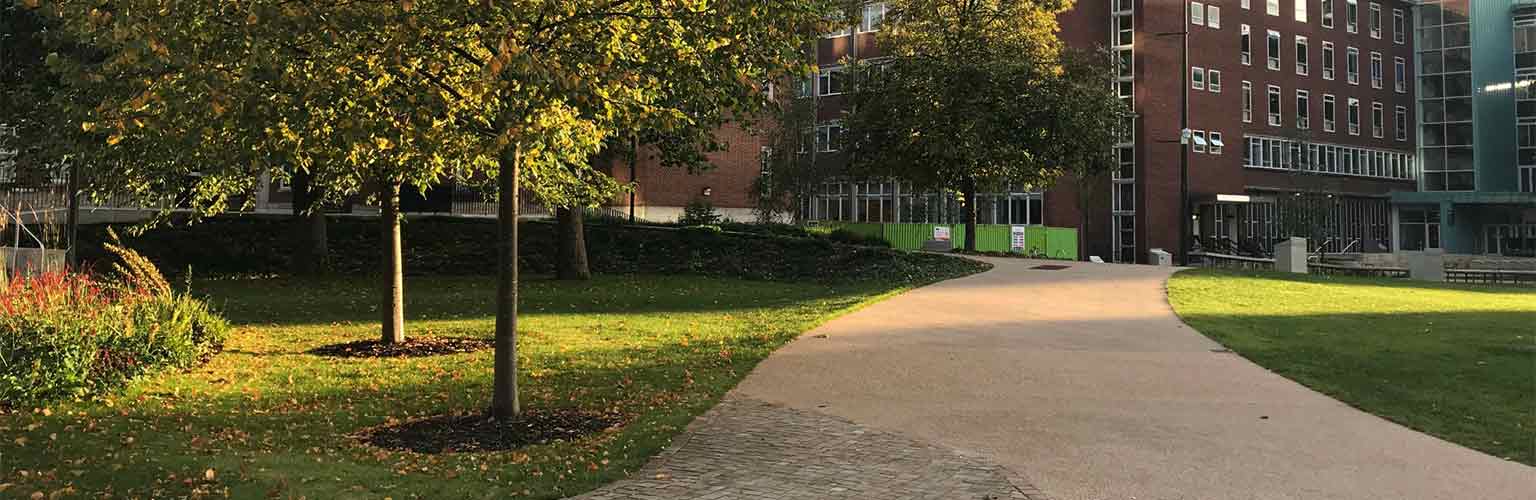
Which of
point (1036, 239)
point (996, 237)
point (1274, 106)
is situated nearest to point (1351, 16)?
point (1274, 106)

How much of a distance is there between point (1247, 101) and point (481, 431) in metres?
57.2

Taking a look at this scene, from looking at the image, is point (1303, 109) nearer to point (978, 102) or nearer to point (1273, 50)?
point (1273, 50)

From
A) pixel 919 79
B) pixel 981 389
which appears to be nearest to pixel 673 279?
pixel 919 79

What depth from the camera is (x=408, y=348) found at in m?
12.7

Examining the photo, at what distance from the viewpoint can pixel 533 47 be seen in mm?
7312

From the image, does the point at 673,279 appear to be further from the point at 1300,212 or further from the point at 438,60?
the point at 1300,212

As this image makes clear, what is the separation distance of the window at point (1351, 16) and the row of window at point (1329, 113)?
14.1 feet

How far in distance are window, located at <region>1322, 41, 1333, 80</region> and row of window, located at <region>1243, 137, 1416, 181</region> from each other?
422cm

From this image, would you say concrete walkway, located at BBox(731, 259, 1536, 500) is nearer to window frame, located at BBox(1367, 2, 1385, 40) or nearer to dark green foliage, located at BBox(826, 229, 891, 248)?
dark green foliage, located at BBox(826, 229, 891, 248)

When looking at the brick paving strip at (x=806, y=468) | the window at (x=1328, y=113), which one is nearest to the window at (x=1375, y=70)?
the window at (x=1328, y=113)

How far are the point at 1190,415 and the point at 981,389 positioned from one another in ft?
6.34

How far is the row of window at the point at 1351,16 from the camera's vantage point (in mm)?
58338

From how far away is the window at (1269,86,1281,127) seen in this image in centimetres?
5756

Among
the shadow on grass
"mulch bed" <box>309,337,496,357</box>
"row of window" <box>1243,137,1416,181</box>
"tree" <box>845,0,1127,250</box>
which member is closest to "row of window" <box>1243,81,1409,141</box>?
→ "row of window" <box>1243,137,1416,181</box>
